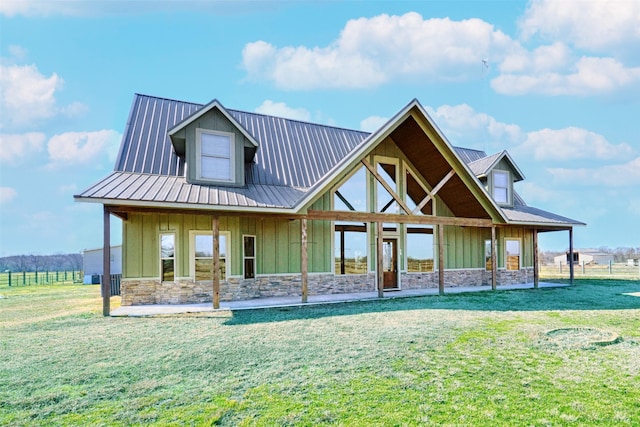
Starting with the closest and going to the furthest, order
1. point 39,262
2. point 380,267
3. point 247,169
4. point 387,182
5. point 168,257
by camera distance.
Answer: point 168,257, point 380,267, point 247,169, point 387,182, point 39,262

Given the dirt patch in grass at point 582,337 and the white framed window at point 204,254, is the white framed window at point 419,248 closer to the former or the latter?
the white framed window at point 204,254

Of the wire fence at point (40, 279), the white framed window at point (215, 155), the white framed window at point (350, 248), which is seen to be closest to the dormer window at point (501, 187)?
the white framed window at point (350, 248)

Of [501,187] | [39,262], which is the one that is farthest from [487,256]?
[39,262]

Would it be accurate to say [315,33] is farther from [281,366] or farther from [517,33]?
[281,366]

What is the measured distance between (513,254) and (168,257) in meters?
13.7

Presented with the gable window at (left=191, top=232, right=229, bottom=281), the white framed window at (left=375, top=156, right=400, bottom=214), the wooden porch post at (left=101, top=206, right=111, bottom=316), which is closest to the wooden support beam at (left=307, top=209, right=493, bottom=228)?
the white framed window at (left=375, top=156, right=400, bottom=214)

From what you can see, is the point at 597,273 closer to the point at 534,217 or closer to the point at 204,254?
the point at 534,217

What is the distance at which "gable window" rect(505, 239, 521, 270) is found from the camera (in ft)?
52.0

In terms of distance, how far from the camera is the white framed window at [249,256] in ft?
37.0

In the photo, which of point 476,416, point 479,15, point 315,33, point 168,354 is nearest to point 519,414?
point 476,416

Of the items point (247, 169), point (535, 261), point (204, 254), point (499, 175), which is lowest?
point (535, 261)

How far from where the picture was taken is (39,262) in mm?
41188

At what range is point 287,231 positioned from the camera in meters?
12.0

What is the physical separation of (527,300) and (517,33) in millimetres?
10549
